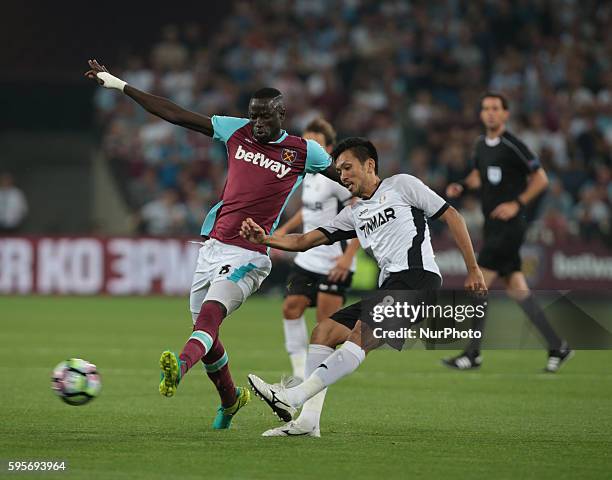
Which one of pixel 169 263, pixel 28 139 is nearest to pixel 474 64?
pixel 169 263

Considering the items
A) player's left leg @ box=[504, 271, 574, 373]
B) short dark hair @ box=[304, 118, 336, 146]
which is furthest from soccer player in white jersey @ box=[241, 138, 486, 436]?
player's left leg @ box=[504, 271, 574, 373]

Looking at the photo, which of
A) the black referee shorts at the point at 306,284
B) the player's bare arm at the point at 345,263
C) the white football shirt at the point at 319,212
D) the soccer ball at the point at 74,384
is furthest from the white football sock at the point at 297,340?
the soccer ball at the point at 74,384

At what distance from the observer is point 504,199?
1220cm

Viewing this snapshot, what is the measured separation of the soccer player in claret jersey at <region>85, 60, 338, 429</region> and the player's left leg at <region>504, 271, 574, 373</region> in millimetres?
4338

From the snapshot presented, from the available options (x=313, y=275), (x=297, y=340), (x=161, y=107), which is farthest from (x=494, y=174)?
(x=161, y=107)

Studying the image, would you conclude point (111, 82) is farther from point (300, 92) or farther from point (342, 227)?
point (300, 92)

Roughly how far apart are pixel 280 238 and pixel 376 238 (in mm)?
666

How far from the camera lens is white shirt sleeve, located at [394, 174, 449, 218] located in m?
7.61

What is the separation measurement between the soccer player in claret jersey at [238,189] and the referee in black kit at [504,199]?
4.24 meters

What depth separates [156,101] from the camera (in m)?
7.74

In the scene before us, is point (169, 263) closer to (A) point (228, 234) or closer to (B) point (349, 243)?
(B) point (349, 243)

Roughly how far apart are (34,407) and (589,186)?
1480 cm

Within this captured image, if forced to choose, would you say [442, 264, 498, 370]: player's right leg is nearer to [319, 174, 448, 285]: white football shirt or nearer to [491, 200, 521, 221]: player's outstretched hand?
[491, 200, 521, 221]: player's outstretched hand

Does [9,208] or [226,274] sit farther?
[9,208]
